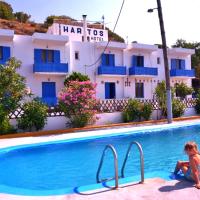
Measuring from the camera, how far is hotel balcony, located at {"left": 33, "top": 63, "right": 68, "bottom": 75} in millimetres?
27406

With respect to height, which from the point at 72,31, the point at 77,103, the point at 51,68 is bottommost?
the point at 77,103

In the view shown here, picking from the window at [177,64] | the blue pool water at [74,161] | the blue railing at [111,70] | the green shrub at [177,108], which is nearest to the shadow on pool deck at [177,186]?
the blue pool water at [74,161]

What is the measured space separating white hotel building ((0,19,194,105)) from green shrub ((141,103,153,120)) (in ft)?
28.0

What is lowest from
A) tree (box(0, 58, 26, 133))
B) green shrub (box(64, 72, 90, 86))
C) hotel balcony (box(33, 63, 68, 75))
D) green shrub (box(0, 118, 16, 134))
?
green shrub (box(0, 118, 16, 134))

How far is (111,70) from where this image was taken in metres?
31.0

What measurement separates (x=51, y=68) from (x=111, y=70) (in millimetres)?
5619

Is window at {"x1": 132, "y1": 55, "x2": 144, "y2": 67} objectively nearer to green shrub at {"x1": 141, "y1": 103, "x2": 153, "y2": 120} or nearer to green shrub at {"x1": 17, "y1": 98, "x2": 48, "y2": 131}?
green shrub at {"x1": 141, "y1": 103, "x2": 153, "y2": 120}

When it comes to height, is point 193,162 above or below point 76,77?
below

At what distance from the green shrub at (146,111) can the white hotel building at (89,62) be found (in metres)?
8.53

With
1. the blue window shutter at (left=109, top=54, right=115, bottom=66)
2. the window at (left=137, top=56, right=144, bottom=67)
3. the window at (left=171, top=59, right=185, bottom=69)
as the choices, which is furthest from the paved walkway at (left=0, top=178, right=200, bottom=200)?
the window at (left=171, top=59, right=185, bottom=69)

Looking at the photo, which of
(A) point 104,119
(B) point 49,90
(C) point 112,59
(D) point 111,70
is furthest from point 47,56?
(A) point 104,119

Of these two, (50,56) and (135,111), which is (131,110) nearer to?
(135,111)

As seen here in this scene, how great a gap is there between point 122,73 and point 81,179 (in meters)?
23.5

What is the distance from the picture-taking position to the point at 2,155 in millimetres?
12023
